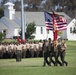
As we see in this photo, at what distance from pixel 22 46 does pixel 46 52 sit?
906 cm

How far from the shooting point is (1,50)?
107ft

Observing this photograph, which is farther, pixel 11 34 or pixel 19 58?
pixel 11 34

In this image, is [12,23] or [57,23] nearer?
[57,23]

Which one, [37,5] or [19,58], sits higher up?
[37,5]

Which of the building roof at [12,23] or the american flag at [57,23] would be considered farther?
the building roof at [12,23]

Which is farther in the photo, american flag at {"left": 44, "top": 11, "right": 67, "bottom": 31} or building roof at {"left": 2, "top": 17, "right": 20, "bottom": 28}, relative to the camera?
building roof at {"left": 2, "top": 17, "right": 20, "bottom": 28}

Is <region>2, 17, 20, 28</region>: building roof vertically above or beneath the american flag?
above

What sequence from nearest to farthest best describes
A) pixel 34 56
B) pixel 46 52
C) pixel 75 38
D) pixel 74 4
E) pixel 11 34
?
pixel 46 52, pixel 34 56, pixel 11 34, pixel 75 38, pixel 74 4

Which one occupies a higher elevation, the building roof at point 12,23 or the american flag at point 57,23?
the building roof at point 12,23

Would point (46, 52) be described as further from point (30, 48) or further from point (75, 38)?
point (75, 38)

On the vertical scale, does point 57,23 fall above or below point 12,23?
below

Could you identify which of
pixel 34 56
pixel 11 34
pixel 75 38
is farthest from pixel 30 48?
pixel 75 38

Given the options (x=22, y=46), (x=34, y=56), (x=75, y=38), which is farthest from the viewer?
(x=75, y=38)

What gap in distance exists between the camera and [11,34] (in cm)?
8188
